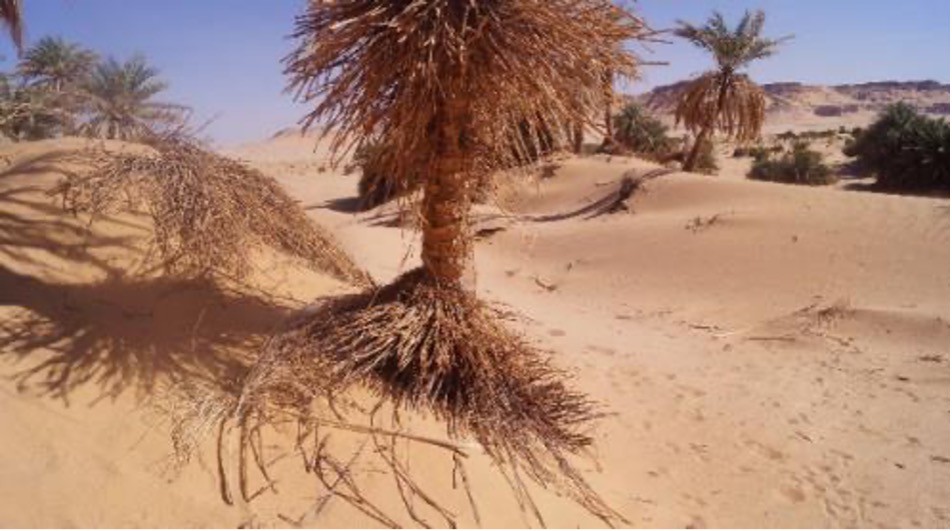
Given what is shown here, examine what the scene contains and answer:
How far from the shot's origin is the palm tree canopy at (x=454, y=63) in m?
4.21

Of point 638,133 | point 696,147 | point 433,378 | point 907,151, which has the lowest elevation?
point 433,378

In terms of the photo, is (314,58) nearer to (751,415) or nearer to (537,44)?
(537,44)

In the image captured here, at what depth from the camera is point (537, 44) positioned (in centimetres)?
426

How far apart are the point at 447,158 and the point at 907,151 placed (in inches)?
741

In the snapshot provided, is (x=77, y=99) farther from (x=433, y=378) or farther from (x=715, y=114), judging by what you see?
(x=715, y=114)

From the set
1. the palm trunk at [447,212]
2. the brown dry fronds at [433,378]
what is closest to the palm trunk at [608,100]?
the palm trunk at [447,212]

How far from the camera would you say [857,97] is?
86.0 meters

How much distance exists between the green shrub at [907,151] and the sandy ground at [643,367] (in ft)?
28.9

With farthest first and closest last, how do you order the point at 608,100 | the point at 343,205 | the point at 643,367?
the point at 343,205, the point at 643,367, the point at 608,100

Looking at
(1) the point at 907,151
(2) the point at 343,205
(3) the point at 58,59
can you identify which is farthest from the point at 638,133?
(3) the point at 58,59

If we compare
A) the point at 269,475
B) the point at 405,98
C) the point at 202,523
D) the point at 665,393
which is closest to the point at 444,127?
the point at 405,98

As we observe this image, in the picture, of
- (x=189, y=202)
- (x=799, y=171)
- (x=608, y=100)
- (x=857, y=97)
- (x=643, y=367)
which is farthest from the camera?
(x=857, y=97)

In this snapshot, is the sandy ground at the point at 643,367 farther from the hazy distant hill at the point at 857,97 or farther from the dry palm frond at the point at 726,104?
the hazy distant hill at the point at 857,97

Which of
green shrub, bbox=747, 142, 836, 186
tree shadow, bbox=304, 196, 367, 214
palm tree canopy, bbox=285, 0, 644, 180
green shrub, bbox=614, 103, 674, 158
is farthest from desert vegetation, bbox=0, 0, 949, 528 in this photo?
green shrub, bbox=614, 103, 674, 158
